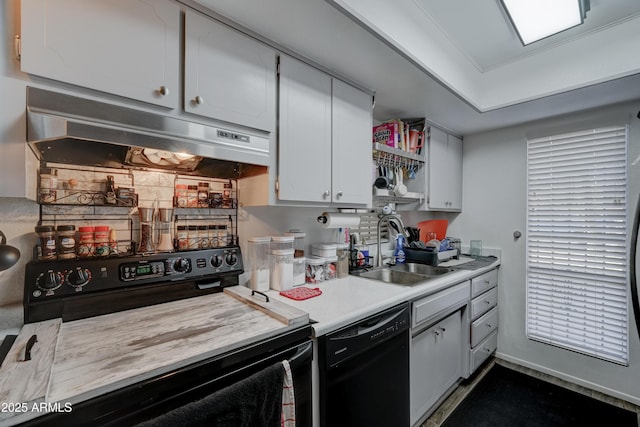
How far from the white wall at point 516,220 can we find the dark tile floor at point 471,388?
0.05 m

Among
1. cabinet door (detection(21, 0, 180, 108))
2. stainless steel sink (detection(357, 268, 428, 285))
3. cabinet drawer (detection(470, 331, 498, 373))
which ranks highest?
cabinet door (detection(21, 0, 180, 108))

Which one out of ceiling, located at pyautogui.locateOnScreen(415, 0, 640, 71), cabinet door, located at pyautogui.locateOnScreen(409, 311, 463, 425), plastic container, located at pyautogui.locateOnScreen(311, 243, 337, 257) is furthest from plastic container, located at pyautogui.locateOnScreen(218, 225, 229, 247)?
ceiling, located at pyautogui.locateOnScreen(415, 0, 640, 71)

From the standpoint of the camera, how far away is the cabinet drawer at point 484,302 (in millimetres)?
2107

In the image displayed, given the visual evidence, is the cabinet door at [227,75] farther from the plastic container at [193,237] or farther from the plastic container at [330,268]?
the plastic container at [330,268]

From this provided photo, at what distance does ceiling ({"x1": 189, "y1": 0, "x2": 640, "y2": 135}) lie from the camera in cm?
119

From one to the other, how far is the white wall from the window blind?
6 centimetres

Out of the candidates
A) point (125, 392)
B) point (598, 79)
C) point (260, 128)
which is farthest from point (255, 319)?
point (598, 79)

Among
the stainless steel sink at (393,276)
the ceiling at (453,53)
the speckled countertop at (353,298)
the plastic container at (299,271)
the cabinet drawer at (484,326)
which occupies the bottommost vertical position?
the cabinet drawer at (484,326)

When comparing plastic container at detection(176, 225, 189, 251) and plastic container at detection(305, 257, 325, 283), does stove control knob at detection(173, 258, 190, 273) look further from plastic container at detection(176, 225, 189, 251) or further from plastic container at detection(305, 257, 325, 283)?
plastic container at detection(305, 257, 325, 283)

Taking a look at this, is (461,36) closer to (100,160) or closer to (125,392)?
(100,160)

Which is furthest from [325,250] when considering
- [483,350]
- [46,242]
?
[483,350]

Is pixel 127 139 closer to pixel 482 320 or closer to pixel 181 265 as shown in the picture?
pixel 181 265

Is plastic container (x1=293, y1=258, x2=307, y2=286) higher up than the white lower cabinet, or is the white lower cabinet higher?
plastic container (x1=293, y1=258, x2=307, y2=286)

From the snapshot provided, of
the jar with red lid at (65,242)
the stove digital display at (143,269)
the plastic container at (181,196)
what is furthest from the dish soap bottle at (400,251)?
the jar with red lid at (65,242)
